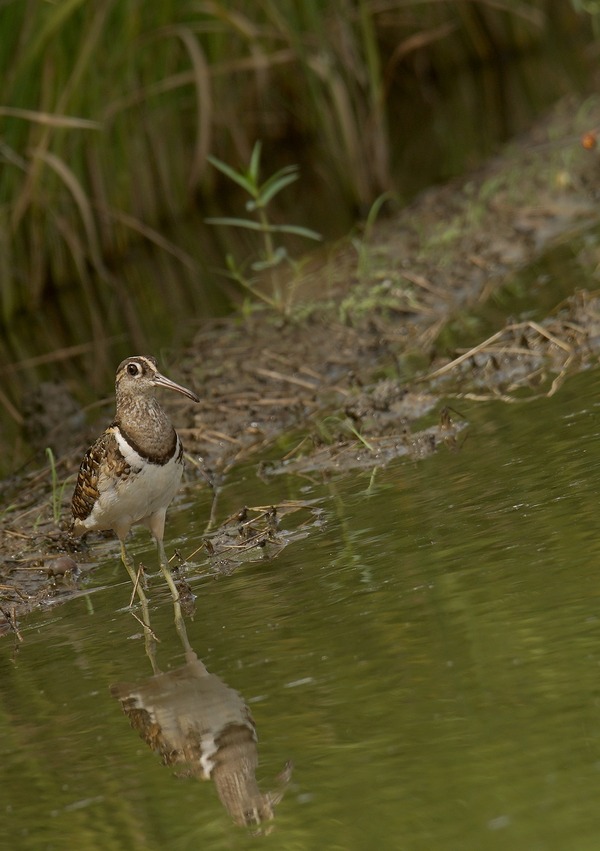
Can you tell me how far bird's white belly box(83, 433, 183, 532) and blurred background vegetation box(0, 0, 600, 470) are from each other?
9.83ft

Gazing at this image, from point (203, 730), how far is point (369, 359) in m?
4.00

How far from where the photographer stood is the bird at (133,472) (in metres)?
4.91

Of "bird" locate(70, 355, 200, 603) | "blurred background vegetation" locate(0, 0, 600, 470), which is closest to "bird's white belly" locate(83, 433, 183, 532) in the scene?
"bird" locate(70, 355, 200, 603)

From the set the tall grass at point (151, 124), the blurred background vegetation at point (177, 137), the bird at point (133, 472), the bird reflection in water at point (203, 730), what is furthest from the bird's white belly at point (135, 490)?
the tall grass at point (151, 124)

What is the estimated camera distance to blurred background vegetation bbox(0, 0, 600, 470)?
9867mm

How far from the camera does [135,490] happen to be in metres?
4.89

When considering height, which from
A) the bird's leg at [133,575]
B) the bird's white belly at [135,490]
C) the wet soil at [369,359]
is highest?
the bird's white belly at [135,490]

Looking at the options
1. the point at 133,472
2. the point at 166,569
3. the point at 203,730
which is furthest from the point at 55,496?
the point at 203,730

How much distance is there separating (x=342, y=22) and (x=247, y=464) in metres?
5.53

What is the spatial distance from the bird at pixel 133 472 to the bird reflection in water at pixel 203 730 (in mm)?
884

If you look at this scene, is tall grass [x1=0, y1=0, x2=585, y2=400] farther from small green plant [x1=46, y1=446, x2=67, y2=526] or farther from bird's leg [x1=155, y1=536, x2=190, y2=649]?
bird's leg [x1=155, y1=536, x2=190, y2=649]

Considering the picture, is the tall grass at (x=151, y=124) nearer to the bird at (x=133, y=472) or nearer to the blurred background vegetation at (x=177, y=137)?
the blurred background vegetation at (x=177, y=137)

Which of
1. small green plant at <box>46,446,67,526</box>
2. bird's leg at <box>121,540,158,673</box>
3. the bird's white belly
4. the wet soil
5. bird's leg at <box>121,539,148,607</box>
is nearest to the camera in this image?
bird's leg at <box>121,540,158,673</box>

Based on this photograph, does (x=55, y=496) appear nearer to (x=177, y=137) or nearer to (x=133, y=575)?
(x=133, y=575)
